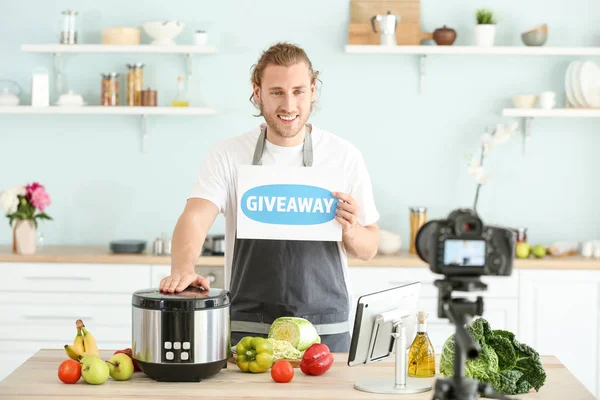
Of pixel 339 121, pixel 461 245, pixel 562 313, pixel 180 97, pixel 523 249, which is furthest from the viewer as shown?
pixel 339 121

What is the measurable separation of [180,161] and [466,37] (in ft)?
5.65

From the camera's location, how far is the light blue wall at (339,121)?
4957 millimetres

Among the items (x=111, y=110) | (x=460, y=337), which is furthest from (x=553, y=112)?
(x=460, y=337)

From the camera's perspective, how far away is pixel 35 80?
4824 millimetres

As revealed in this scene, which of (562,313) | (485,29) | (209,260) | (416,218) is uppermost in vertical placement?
(485,29)

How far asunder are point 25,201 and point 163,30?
1148mm

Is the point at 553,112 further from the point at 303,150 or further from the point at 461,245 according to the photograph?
the point at 461,245

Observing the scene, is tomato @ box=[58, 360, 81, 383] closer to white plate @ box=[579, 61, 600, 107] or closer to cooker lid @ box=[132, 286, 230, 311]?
cooker lid @ box=[132, 286, 230, 311]

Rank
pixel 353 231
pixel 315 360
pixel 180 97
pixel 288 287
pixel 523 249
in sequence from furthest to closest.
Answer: pixel 180 97
pixel 523 249
pixel 288 287
pixel 353 231
pixel 315 360

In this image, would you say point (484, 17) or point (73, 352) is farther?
point (484, 17)

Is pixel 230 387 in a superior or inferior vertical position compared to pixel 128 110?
inferior

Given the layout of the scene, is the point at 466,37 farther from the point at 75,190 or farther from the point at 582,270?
the point at 75,190

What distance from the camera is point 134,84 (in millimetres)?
4816

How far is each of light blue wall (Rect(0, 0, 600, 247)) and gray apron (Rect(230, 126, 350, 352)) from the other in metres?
2.07
